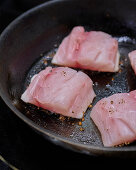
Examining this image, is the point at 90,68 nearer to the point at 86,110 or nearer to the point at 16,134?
the point at 86,110

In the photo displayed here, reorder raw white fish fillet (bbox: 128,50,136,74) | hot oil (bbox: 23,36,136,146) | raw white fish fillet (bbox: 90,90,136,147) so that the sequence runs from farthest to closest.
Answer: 1. raw white fish fillet (bbox: 128,50,136,74)
2. hot oil (bbox: 23,36,136,146)
3. raw white fish fillet (bbox: 90,90,136,147)

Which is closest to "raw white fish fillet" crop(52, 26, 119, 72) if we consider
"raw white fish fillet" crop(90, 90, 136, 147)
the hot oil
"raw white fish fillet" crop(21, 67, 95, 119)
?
the hot oil

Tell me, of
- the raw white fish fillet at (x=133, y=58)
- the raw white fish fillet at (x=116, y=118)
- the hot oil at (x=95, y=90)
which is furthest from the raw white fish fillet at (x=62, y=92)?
the raw white fish fillet at (x=133, y=58)

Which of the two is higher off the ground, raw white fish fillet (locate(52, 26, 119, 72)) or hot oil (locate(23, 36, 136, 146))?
raw white fish fillet (locate(52, 26, 119, 72))

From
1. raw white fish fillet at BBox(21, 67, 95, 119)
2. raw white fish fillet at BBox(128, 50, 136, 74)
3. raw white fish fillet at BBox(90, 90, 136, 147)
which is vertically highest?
raw white fish fillet at BBox(21, 67, 95, 119)

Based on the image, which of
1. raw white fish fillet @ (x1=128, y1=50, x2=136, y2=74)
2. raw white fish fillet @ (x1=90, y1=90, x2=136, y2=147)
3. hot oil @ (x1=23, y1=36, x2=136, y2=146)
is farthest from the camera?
raw white fish fillet @ (x1=128, y1=50, x2=136, y2=74)

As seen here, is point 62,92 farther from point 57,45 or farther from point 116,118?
point 57,45

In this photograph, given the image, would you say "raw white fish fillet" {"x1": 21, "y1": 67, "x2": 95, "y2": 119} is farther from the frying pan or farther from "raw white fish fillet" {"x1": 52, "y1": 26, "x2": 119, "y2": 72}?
"raw white fish fillet" {"x1": 52, "y1": 26, "x2": 119, "y2": 72}

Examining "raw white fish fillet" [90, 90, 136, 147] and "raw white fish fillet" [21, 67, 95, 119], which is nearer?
"raw white fish fillet" [90, 90, 136, 147]
